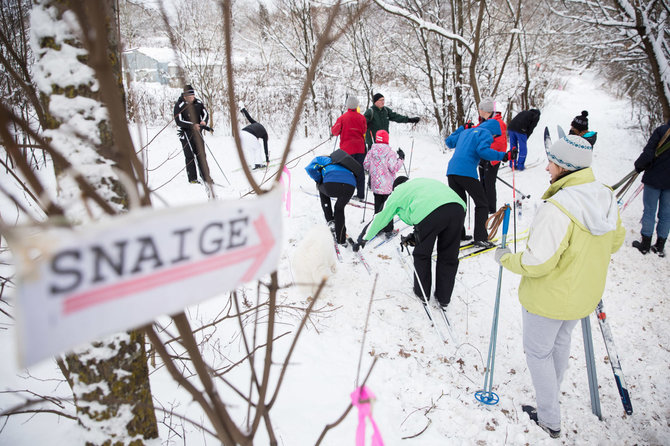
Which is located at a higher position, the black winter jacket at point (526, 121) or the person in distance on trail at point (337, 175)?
the black winter jacket at point (526, 121)

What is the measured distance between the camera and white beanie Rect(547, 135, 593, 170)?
2.06m

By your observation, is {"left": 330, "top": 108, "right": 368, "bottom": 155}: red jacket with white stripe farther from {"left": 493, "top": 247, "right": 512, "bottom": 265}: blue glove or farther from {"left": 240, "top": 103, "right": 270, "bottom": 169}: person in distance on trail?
{"left": 493, "top": 247, "right": 512, "bottom": 265}: blue glove

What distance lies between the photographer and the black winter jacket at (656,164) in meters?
4.02

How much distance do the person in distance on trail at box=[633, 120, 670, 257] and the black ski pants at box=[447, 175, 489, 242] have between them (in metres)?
1.81

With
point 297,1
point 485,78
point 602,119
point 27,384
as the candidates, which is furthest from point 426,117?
point 27,384

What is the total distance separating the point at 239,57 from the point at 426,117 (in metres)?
13.0

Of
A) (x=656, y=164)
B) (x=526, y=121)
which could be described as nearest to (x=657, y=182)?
(x=656, y=164)

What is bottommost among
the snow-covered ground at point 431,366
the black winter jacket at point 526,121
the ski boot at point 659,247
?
the snow-covered ground at point 431,366

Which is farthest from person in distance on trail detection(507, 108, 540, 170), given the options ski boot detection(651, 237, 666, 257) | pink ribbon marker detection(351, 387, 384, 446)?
pink ribbon marker detection(351, 387, 384, 446)

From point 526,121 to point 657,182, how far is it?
11.3ft

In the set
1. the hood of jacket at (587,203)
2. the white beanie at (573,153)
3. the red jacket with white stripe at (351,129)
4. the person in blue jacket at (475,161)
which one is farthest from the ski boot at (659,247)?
the red jacket with white stripe at (351,129)

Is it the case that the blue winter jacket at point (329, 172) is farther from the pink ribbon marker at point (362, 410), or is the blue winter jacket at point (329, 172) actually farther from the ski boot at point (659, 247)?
the ski boot at point (659, 247)

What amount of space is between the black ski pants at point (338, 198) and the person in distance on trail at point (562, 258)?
2.58m

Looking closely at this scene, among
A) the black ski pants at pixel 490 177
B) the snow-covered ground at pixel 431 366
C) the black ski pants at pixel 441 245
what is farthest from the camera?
the black ski pants at pixel 490 177
